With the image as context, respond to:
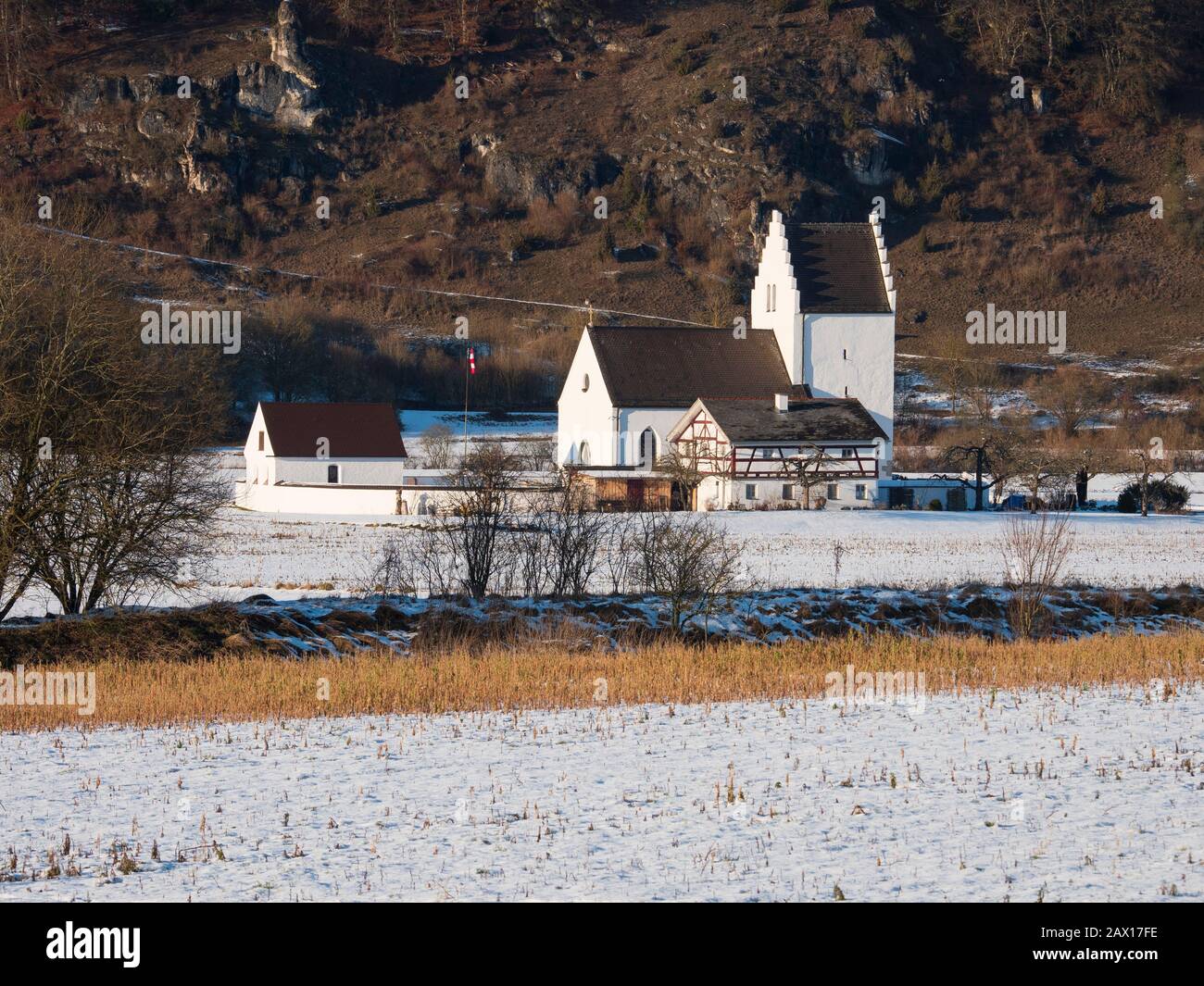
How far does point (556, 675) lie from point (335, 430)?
41.7 metres

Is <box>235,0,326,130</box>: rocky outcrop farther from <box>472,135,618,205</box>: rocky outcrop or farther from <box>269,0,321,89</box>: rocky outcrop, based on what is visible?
<box>472,135,618,205</box>: rocky outcrop

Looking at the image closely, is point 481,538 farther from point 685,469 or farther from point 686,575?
point 685,469

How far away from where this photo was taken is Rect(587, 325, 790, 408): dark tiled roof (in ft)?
212

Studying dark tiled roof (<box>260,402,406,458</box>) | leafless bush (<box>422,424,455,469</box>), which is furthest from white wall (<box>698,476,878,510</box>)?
leafless bush (<box>422,424,455,469</box>)

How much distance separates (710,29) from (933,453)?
8434 cm

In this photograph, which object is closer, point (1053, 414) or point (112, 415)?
point (112, 415)

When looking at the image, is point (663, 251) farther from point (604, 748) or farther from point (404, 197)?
point (604, 748)

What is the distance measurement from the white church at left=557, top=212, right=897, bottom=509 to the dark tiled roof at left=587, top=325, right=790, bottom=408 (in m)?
0.05

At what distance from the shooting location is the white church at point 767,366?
2354 inches

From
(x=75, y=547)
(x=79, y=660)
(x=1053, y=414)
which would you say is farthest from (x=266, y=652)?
(x=1053, y=414)

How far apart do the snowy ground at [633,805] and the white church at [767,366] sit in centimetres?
4157

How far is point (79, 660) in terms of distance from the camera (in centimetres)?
2097

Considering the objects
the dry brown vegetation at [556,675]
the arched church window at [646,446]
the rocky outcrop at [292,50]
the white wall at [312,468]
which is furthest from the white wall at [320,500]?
the rocky outcrop at [292,50]

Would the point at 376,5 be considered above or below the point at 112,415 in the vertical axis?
above
